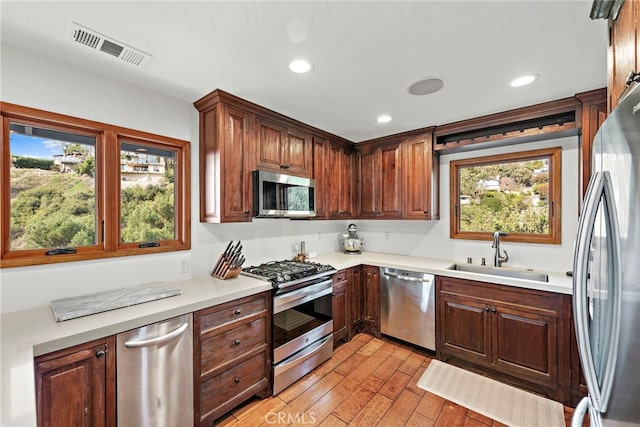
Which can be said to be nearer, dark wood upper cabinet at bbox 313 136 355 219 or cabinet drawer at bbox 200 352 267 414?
cabinet drawer at bbox 200 352 267 414

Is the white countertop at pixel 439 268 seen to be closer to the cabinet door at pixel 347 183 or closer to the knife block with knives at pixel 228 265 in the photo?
the cabinet door at pixel 347 183

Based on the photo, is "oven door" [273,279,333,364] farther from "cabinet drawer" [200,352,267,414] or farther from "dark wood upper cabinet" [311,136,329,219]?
"dark wood upper cabinet" [311,136,329,219]

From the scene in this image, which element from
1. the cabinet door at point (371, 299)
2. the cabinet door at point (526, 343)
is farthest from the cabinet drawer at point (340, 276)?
the cabinet door at point (526, 343)

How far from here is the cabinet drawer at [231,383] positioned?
1825mm

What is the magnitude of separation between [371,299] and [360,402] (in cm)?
122

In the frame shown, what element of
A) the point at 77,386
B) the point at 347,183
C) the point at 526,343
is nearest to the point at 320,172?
the point at 347,183

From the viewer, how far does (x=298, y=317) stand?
2.45 metres

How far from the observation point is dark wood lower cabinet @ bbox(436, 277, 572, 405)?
2135mm

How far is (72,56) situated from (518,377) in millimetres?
4050

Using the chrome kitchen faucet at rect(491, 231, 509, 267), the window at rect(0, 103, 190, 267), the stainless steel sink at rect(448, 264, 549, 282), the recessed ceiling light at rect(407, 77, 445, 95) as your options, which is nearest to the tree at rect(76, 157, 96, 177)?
the window at rect(0, 103, 190, 267)

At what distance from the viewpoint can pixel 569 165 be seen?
8.42ft

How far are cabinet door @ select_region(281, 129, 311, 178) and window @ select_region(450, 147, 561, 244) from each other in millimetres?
1734

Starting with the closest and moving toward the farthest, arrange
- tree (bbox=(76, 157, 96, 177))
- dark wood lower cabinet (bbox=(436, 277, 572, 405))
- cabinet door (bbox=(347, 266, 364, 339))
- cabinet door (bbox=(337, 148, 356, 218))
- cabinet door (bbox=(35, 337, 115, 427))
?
cabinet door (bbox=(35, 337, 115, 427)) → tree (bbox=(76, 157, 96, 177)) → dark wood lower cabinet (bbox=(436, 277, 572, 405)) → cabinet door (bbox=(347, 266, 364, 339)) → cabinet door (bbox=(337, 148, 356, 218))

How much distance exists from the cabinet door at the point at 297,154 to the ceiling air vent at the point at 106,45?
4.41ft
